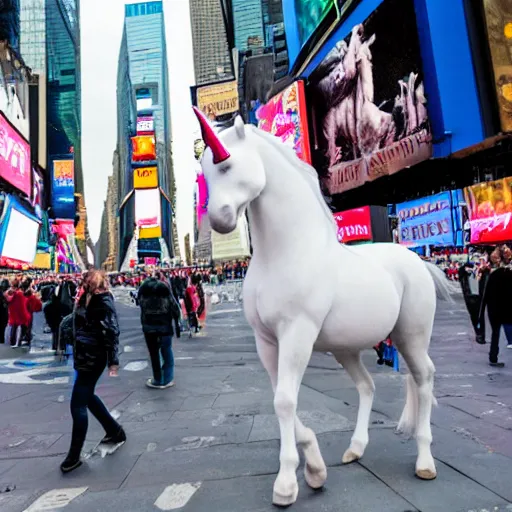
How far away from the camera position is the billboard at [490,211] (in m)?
17.1

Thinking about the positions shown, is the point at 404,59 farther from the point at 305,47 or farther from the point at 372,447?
the point at 372,447

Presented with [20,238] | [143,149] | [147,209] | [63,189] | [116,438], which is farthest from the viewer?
[143,149]

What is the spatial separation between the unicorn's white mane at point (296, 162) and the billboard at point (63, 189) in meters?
A: 60.9

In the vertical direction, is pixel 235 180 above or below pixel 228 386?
above

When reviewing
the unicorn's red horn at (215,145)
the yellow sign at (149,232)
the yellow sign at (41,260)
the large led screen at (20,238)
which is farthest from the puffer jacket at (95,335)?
the yellow sign at (149,232)

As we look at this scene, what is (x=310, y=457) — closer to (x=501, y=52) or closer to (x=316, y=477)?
(x=316, y=477)

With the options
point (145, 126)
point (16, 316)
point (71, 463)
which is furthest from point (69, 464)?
point (145, 126)

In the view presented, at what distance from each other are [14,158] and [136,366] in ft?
90.0

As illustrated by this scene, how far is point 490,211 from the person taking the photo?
58.1 ft

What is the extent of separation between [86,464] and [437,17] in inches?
831

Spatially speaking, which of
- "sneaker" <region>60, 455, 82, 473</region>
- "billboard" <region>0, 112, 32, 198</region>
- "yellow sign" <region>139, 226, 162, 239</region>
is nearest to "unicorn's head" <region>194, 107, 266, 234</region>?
"sneaker" <region>60, 455, 82, 473</region>

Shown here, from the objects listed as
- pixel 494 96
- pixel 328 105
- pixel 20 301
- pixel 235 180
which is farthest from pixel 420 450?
pixel 328 105

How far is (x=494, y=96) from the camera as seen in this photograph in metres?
18.1

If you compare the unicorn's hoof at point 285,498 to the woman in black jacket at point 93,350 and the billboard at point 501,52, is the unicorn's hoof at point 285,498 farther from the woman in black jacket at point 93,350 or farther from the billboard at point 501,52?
the billboard at point 501,52
